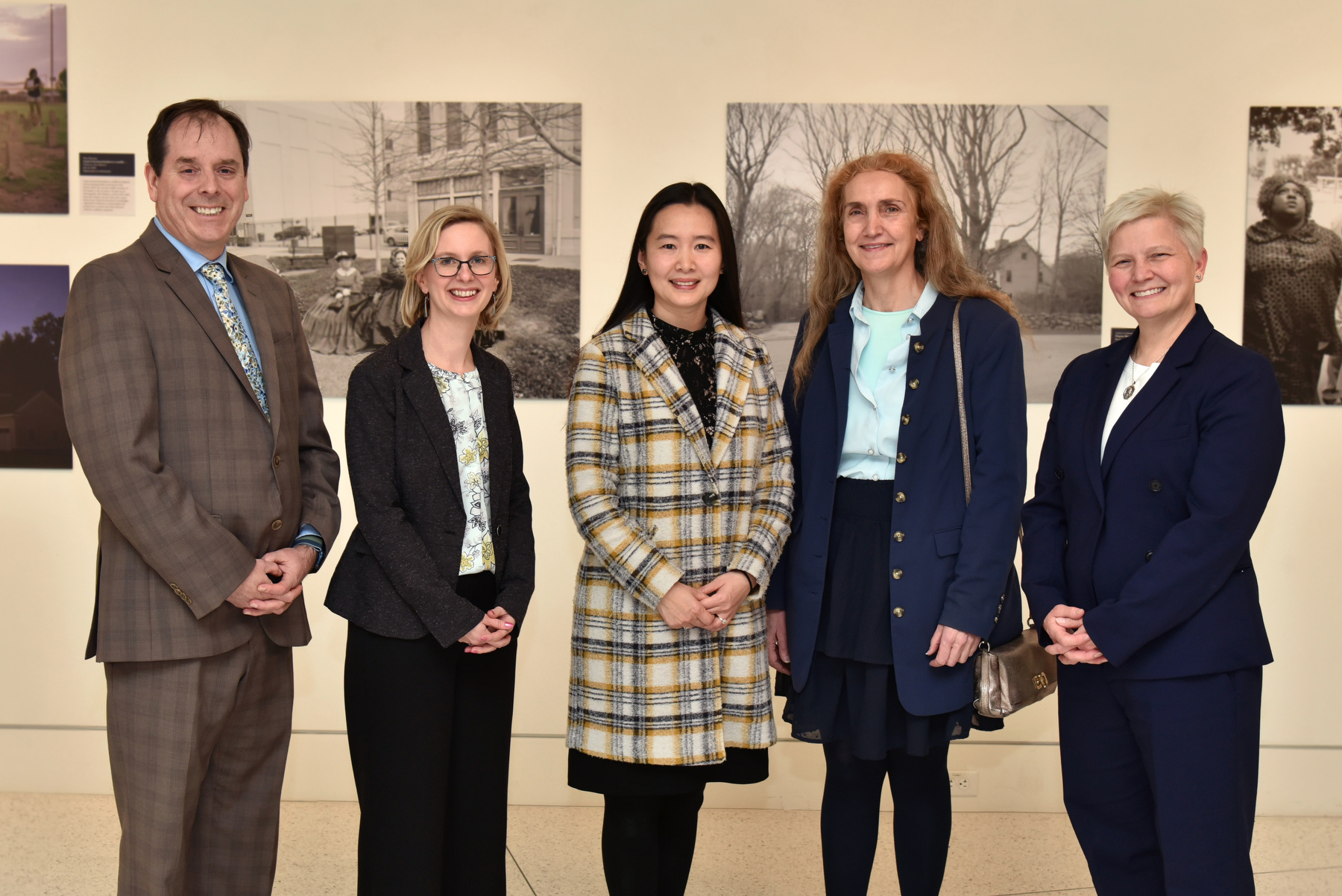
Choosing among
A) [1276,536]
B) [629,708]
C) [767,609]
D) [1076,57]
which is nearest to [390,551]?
[629,708]

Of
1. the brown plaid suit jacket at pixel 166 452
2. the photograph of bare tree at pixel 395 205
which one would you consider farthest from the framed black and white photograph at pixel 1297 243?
the brown plaid suit jacket at pixel 166 452

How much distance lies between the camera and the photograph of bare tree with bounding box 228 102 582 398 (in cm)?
381

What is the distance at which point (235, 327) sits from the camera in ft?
7.62

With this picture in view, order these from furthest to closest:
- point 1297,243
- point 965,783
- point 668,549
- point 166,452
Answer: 1. point 965,783
2. point 1297,243
3. point 668,549
4. point 166,452

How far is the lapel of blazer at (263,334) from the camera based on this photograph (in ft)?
7.61

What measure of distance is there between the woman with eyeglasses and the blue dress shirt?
183 millimetres

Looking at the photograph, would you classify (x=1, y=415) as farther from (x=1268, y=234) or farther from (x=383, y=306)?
(x=1268, y=234)

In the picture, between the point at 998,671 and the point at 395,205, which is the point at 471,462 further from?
the point at 395,205

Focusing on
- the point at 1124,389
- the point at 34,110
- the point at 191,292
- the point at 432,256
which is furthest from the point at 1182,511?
the point at 34,110

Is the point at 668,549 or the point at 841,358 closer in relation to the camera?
the point at 668,549

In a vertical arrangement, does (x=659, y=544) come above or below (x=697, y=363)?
below

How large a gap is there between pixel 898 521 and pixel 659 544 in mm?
545

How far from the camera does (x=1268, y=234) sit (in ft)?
12.3

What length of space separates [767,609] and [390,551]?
94 cm
